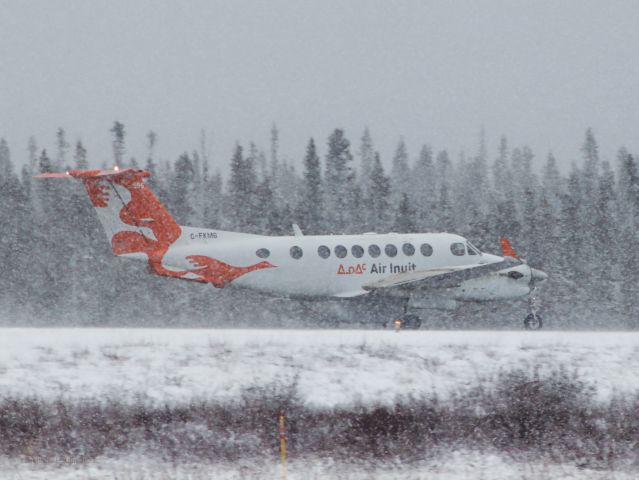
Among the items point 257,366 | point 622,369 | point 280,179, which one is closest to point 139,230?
point 257,366

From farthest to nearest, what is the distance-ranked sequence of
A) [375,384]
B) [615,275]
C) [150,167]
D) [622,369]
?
1. [150,167]
2. [615,275]
3. [622,369]
4. [375,384]

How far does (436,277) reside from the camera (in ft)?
87.7

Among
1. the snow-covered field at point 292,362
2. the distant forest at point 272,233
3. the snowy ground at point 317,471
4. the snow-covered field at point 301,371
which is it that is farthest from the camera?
the distant forest at point 272,233

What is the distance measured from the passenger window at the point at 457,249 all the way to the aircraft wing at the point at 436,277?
3.03 ft

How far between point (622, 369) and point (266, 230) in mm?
45484

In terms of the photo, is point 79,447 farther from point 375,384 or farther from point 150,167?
point 150,167

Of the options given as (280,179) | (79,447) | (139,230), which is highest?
(280,179)

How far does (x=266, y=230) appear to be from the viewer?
202 feet

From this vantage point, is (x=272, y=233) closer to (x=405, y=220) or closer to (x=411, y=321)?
(x=405, y=220)

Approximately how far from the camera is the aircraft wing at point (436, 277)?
87.2ft

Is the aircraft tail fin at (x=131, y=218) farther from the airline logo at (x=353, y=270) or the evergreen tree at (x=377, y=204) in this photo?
the evergreen tree at (x=377, y=204)

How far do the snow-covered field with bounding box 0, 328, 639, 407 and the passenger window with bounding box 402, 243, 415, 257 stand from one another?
8133 mm

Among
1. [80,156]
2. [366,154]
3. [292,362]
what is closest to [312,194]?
[80,156]

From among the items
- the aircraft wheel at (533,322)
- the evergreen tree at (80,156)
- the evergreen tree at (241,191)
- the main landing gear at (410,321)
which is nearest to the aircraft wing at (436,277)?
the main landing gear at (410,321)
